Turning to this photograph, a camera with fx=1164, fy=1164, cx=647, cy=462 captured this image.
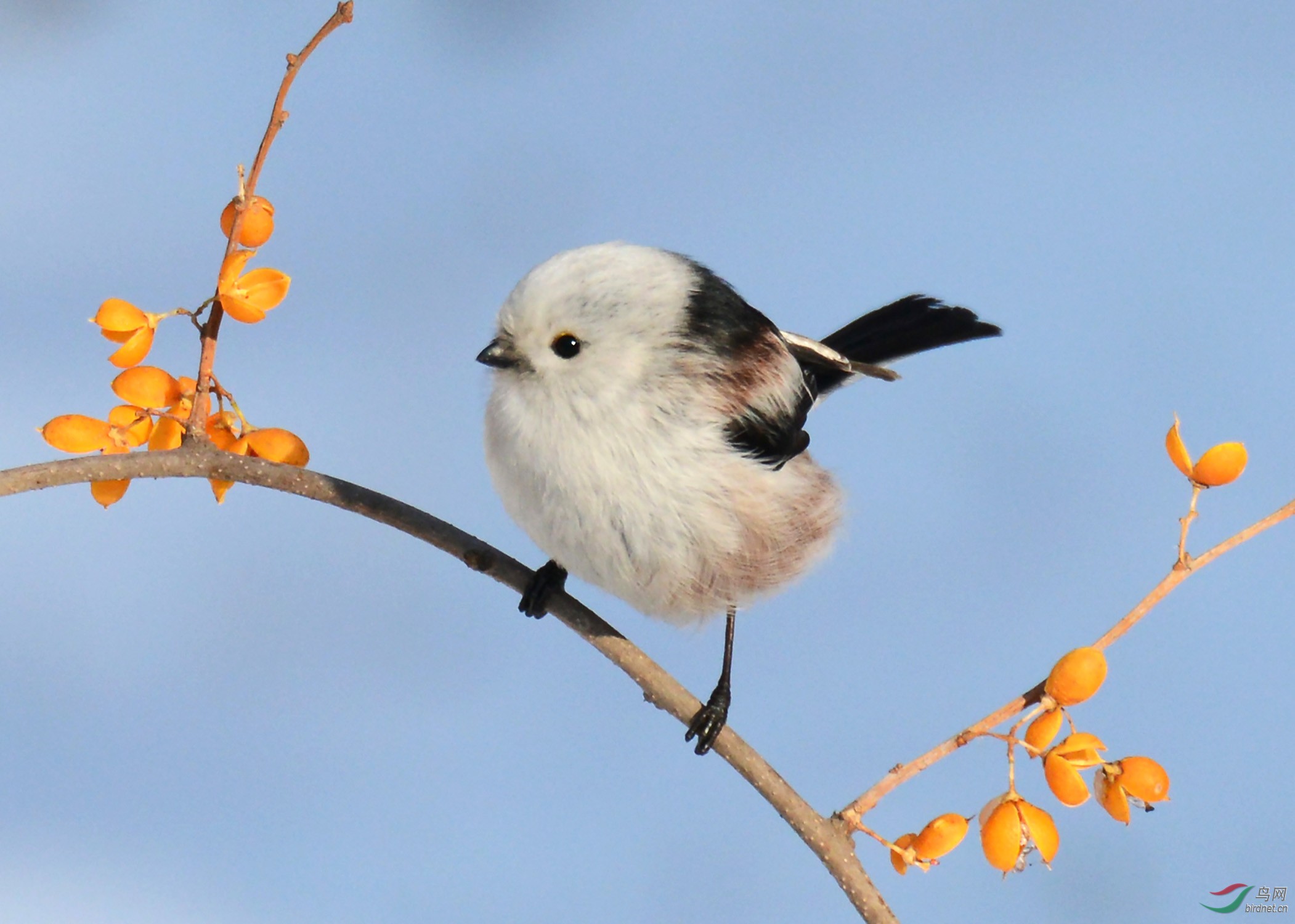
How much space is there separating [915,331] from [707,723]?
86cm

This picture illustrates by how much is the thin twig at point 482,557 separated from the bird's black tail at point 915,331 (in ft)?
2.77

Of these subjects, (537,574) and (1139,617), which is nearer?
(1139,617)

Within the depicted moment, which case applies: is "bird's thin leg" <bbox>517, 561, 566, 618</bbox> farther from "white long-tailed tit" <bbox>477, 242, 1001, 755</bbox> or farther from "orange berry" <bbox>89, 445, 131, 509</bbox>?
"orange berry" <bbox>89, 445, 131, 509</bbox>

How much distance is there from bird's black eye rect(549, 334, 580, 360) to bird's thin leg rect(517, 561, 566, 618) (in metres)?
0.31

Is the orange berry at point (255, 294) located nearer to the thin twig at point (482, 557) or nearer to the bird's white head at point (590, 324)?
the thin twig at point (482, 557)

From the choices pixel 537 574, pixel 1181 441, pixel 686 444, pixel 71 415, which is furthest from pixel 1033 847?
pixel 71 415

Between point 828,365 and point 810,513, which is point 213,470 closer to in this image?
point 810,513

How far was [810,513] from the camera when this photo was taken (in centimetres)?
166

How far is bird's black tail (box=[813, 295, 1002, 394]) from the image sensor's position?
2.06 metres

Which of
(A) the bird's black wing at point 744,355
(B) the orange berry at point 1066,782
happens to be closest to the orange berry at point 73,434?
(A) the bird's black wing at point 744,355

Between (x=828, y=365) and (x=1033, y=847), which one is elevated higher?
(x=828, y=365)

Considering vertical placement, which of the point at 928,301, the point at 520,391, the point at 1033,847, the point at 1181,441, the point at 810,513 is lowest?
the point at 1033,847

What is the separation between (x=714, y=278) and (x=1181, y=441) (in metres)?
0.64

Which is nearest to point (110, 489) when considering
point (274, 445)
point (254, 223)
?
point (274, 445)
